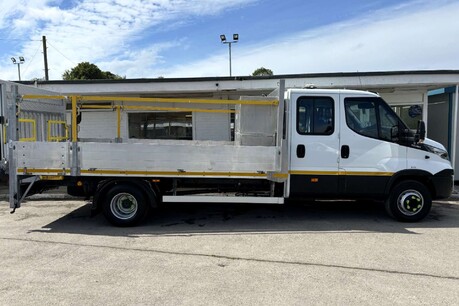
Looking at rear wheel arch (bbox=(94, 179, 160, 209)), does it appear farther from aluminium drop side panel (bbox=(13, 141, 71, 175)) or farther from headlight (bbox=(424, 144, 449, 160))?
headlight (bbox=(424, 144, 449, 160))

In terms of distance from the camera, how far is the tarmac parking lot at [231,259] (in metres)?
3.84

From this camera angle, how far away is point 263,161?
21.1ft

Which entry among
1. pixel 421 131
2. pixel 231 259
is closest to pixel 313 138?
pixel 421 131

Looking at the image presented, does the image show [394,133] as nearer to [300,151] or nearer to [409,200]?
[409,200]

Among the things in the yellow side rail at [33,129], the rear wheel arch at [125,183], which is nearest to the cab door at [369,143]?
the rear wheel arch at [125,183]

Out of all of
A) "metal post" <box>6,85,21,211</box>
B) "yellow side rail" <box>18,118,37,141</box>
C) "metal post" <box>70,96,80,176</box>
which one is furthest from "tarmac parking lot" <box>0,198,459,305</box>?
"yellow side rail" <box>18,118,37,141</box>

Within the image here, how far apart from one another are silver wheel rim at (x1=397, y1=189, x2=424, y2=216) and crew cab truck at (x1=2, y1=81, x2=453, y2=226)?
18 mm

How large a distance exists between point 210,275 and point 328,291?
137 centimetres

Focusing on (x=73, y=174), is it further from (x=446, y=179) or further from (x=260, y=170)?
(x=446, y=179)

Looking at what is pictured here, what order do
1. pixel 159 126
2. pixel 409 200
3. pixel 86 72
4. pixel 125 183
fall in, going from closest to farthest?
pixel 125 183, pixel 409 200, pixel 159 126, pixel 86 72

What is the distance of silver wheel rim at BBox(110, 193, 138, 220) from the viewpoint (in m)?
6.52

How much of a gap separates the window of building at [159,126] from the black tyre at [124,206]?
609 centimetres

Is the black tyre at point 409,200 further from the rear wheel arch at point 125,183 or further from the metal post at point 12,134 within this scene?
the metal post at point 12,134

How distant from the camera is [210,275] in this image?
4367 millimetres
